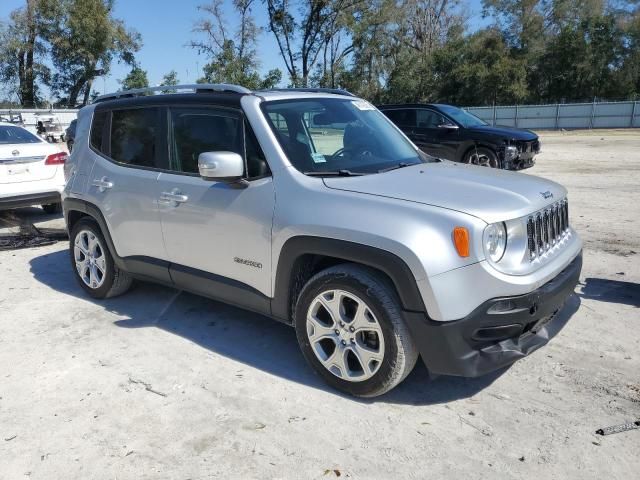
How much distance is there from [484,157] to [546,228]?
950 cm

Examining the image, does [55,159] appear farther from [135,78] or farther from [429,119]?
[135,78]

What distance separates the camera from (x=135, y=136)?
476 cm

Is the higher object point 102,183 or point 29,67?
point 29,67

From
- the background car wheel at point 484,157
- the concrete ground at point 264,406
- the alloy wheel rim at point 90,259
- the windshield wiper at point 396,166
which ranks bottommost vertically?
the concrete ground at point 264,406

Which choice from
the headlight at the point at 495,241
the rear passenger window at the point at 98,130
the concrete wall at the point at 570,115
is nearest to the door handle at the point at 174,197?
the rear passenger window at the point at 98,130

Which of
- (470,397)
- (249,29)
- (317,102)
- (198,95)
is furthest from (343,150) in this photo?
(249,29)

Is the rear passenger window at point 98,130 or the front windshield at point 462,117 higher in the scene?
the rear passenger window at point 98,130

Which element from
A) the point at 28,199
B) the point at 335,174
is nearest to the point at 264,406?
the point at 335,174

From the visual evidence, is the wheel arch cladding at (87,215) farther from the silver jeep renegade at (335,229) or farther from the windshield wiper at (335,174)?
the windshield wiper at (335,174)

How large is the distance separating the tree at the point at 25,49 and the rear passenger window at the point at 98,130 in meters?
44.1

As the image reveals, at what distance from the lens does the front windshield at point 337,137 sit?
3.80m

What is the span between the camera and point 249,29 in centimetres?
4316

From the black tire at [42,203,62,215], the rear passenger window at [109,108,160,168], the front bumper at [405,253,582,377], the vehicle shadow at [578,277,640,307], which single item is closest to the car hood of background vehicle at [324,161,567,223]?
the front bumper at [405,253,582,377]

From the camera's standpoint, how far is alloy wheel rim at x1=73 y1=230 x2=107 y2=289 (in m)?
5.17
